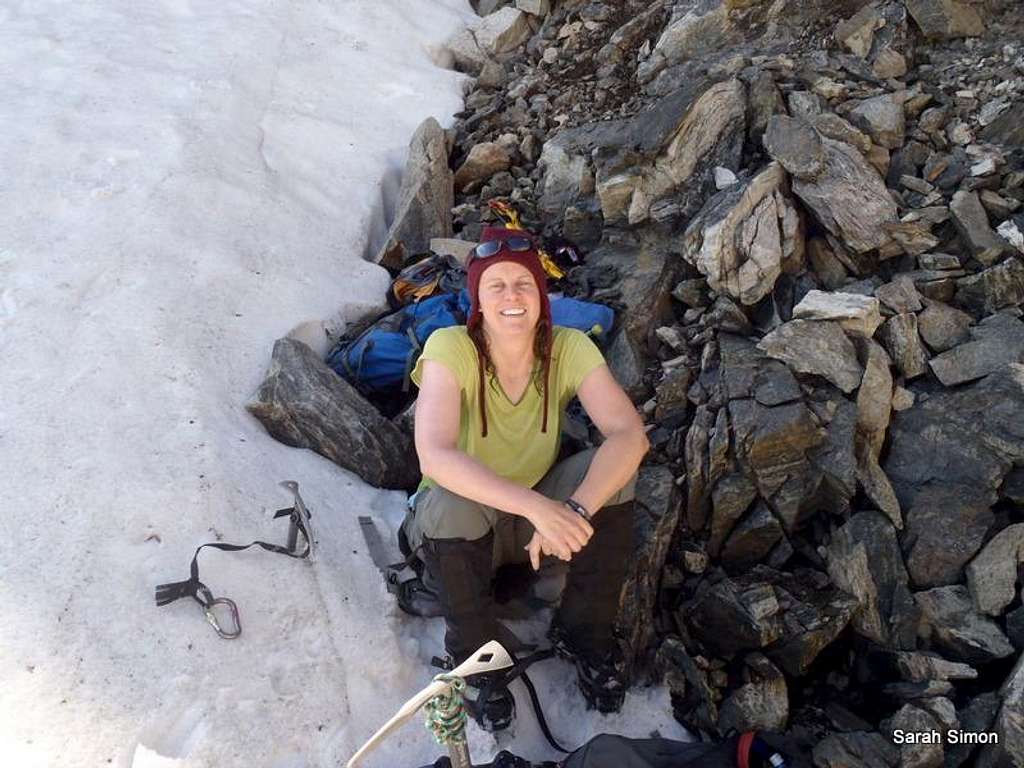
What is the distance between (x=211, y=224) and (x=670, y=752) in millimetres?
5345

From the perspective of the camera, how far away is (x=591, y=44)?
9.63 m

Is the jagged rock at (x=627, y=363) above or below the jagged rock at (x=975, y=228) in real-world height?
below

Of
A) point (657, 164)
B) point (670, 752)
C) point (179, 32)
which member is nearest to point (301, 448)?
point (670, 752)

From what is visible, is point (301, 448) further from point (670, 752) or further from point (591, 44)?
point (591, 44)

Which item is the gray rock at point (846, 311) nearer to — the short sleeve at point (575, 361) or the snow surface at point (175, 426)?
the short sleeve at point (575, 361)

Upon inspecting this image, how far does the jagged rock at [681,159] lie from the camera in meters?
6.86

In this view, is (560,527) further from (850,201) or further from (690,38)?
(690,38)

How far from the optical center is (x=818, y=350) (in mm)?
5496

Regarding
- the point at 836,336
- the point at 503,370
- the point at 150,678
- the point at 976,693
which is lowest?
the point at 976,693

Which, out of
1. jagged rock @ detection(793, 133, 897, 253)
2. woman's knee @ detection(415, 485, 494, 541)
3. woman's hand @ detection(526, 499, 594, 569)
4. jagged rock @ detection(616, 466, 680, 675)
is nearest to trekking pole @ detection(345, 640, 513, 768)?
woman's hand @ detection(526, 499, 594, 569)

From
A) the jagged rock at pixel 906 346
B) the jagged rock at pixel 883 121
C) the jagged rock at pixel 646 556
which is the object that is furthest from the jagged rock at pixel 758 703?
the jagged rock at pixel 883 121

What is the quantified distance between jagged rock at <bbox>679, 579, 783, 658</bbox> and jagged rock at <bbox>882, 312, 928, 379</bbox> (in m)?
1.89

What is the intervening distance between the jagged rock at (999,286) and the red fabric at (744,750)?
12.0ft

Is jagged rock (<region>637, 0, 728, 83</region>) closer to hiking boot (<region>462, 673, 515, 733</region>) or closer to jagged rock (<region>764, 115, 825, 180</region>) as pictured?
jagged rock (<region>764, 115, 825, 180</region>)
